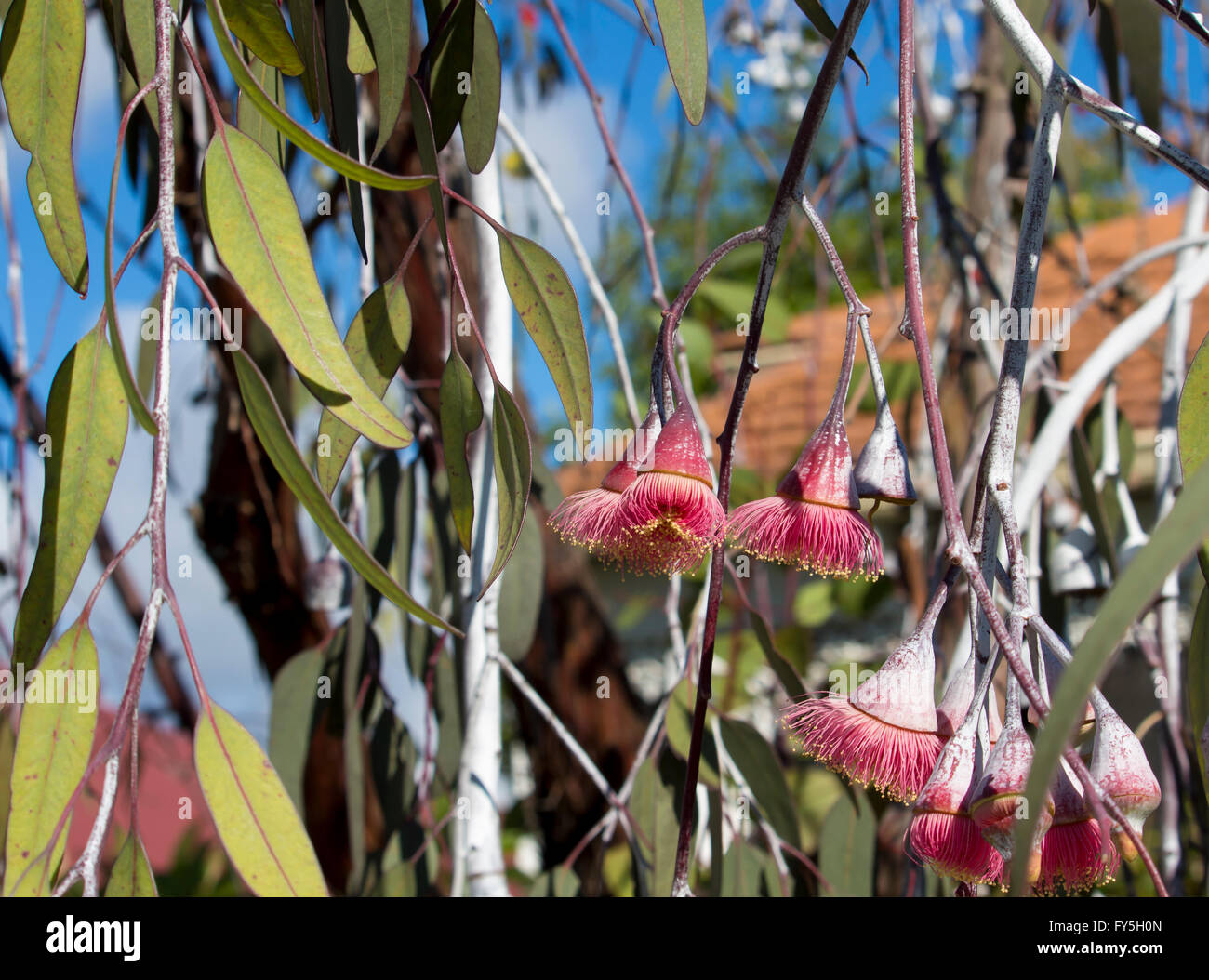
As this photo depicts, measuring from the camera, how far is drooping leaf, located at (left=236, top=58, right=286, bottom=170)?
71 centimetres

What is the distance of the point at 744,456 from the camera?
126 inches

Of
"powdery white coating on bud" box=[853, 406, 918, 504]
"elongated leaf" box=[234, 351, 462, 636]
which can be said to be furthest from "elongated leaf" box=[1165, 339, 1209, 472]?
"elongated leaf" box=[234, 351, 462, 636]

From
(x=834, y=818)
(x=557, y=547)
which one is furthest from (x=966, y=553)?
(x=557, y=547)

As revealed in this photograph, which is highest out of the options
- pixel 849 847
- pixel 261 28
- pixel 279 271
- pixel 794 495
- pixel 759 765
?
pixel 261 28

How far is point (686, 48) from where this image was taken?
1.98 feet

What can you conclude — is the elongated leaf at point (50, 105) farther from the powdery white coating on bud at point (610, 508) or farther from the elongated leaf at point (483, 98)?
the powdery white coating on bud at point (610, 508)

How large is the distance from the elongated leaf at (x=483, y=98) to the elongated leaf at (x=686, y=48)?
0.22 meters

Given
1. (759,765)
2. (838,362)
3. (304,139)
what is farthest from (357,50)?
(838,362)

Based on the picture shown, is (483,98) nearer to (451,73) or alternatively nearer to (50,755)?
(451,73)

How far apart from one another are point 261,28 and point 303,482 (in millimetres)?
270

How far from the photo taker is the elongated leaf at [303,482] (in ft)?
1.53

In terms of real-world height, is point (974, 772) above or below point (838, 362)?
below

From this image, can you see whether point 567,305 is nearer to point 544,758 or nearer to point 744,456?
point 544,758

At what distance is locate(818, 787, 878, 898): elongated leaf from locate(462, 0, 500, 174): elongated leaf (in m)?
0.83
